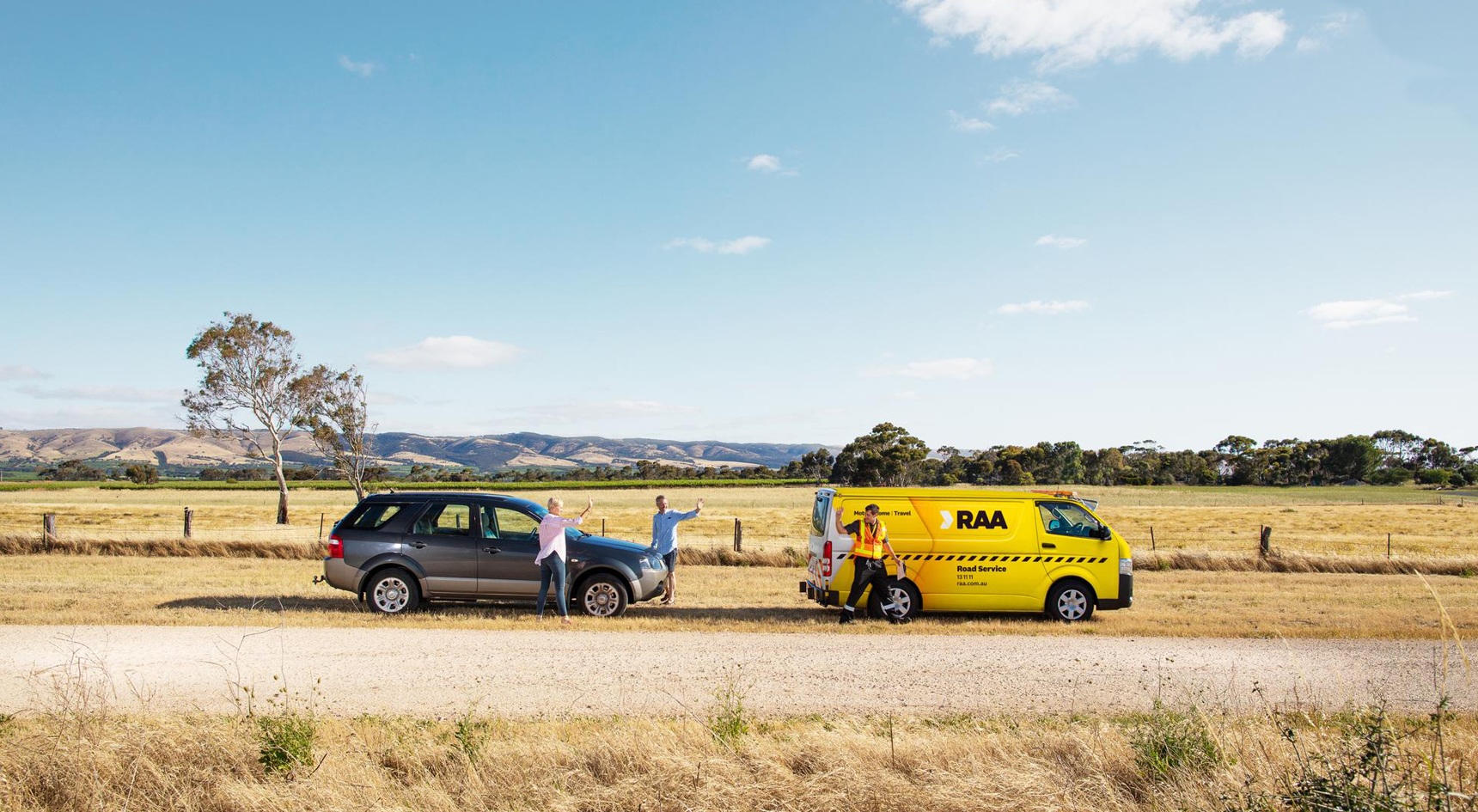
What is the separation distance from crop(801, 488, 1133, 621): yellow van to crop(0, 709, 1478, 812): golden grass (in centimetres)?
624

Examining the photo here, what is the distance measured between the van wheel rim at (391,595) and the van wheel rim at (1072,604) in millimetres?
9116

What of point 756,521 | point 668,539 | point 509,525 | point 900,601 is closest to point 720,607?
point 668,539

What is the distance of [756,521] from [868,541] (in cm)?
3108

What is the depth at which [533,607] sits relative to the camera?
506 inches

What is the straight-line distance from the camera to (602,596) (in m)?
12.4

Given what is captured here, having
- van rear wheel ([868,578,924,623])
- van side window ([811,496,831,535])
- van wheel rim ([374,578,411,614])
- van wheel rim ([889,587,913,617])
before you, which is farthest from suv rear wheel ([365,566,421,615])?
van wheel rim ([889,587,913,617])

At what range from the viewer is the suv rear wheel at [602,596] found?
12.3 meters

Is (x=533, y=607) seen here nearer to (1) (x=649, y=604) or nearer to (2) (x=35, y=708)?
(1) (x=649, y=604)

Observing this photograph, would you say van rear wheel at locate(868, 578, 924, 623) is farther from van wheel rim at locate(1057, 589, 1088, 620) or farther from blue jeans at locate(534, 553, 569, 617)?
blue jeans at locate(534, 553, 569, 617)

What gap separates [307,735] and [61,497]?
71.2 m

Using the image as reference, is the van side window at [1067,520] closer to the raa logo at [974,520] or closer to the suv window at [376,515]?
the raa logo at [974,520]

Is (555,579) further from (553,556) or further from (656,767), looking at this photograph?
(656,767)

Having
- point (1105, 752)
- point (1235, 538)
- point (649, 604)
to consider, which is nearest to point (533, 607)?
point (649, 604)

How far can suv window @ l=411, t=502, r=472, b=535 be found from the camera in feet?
41.4
